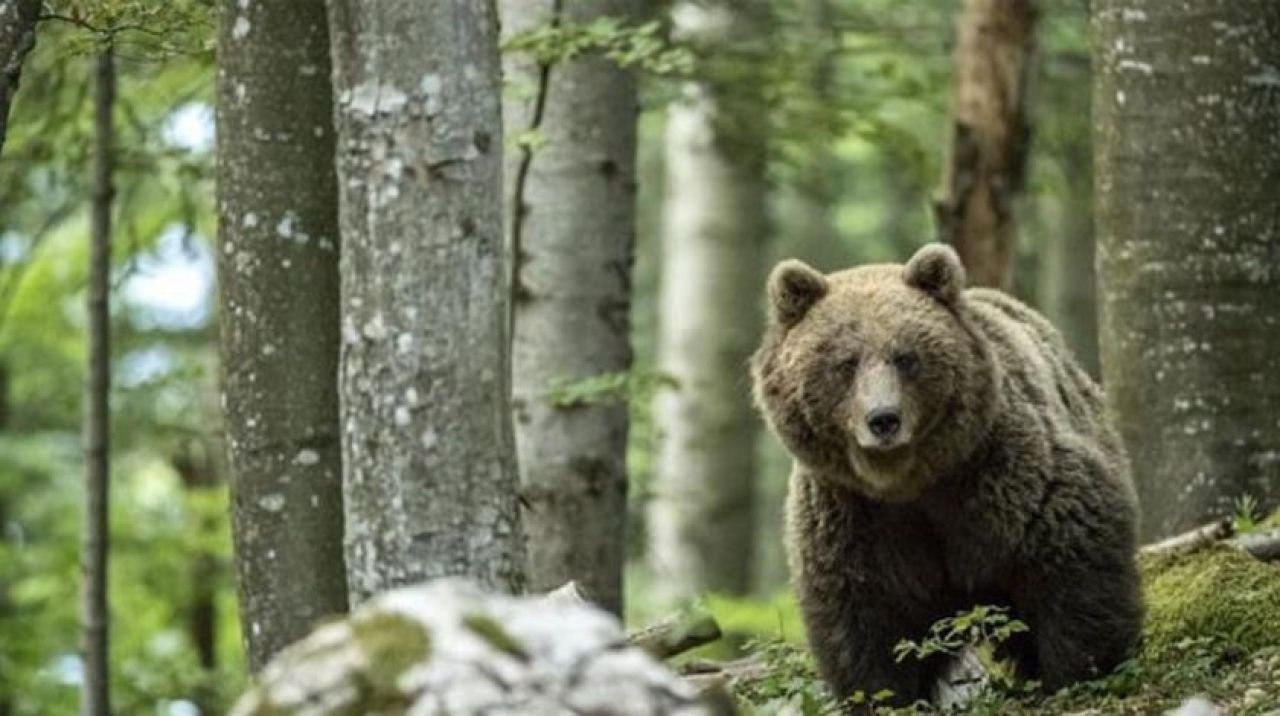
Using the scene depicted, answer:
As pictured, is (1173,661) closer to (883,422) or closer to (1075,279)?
(883,422)

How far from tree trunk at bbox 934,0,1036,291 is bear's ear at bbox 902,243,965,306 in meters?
4.77

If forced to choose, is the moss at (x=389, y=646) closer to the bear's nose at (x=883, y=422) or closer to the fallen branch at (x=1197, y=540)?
the bear's nose at (x=883, y=422)

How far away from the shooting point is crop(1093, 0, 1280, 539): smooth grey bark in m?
9.15

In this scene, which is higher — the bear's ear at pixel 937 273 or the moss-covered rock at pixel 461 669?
the bear's ear at pixel 937 273

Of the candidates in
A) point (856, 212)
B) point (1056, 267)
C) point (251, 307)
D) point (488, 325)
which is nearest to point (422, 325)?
point (488, 325)

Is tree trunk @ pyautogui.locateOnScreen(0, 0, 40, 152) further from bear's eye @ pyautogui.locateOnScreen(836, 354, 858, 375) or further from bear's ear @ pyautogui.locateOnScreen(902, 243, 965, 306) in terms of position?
bear's ear @ pyautogui.locateOnScreen(902, 243, 965, 306)

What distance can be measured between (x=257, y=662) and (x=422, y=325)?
1.58m

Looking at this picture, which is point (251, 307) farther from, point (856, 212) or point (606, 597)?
point (856, 212)

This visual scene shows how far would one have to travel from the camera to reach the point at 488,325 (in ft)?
20.4

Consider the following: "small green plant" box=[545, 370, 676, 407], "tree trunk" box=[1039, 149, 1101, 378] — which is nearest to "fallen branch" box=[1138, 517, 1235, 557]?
"small green plant" box=[545, 370, 676, 407]

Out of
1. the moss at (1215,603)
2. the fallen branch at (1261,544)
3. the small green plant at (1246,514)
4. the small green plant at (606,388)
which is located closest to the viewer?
the moss at (1215,603)

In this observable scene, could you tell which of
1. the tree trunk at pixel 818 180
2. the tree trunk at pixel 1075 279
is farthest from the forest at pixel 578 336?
the tree trunk at pixel 1075 279

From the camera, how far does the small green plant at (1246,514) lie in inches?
343

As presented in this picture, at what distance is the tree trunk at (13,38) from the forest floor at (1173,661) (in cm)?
264
